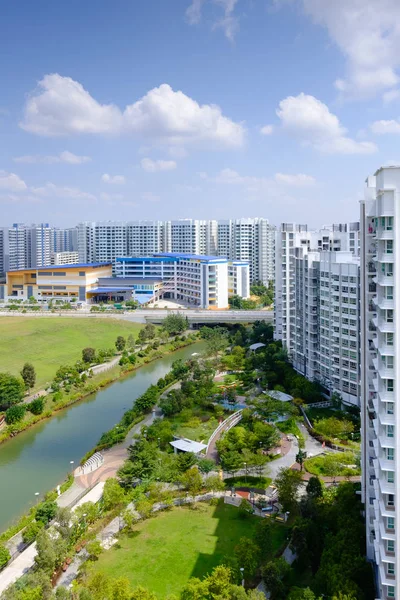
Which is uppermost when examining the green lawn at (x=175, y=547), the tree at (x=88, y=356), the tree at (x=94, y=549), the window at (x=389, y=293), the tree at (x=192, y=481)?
the window at (x=389, y=293)

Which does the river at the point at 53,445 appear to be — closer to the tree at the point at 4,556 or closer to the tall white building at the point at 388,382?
the tree at the point at 4,556

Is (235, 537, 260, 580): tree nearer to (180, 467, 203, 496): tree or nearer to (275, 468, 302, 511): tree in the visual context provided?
(275, 468, 302, 511): tree

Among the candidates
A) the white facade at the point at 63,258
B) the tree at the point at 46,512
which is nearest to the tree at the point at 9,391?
the tree at the point at 46,512

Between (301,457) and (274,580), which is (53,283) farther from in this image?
(274,580)

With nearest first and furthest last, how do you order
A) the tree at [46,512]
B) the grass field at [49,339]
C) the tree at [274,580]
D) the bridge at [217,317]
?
the tree at [274,580]
the tree at [46,512]
the grass field at [49,339]
the bridge at [217,317]

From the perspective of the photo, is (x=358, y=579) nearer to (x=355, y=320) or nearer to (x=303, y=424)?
(x=303, y=424)

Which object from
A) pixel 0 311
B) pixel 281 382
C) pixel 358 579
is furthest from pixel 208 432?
pixel 0 311

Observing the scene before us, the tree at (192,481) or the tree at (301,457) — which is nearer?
the tree at (192,481)
